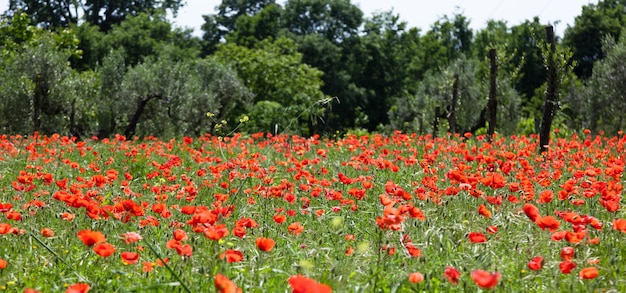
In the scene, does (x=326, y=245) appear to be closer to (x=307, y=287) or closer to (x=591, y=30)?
(x=307, y=287)

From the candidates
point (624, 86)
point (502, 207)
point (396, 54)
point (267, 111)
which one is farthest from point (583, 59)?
point (502, 207)

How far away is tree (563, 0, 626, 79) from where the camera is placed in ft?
148

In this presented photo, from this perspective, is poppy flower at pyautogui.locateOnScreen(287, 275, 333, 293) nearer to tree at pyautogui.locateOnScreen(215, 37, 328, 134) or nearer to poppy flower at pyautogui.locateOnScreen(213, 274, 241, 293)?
poppy flower at pyautogui.locateOnScreen(213, 274, 241, 293)

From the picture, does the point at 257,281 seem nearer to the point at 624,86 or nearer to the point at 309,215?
the point at 309,215

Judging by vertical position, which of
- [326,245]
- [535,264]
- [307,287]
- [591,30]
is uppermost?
[591,30]

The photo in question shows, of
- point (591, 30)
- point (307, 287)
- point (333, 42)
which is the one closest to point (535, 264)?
point (307, 287)

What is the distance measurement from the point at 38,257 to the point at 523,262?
10.0ft

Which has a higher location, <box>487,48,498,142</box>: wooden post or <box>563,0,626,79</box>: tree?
<box>563,0,626,79</box>: tree

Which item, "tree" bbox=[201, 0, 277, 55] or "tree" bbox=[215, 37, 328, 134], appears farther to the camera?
"tree" bbox=[201, 0, 277, 55]

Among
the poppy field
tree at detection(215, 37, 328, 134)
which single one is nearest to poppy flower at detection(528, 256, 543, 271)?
the poppy field

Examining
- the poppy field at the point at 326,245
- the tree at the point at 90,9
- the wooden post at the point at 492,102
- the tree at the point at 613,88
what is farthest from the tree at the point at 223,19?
the poppy field at the point at 326,245

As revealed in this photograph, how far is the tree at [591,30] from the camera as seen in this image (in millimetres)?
45188

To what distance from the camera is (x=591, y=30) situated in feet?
151

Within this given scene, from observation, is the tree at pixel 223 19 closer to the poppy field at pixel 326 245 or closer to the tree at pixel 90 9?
the tree at pixel 90 9
